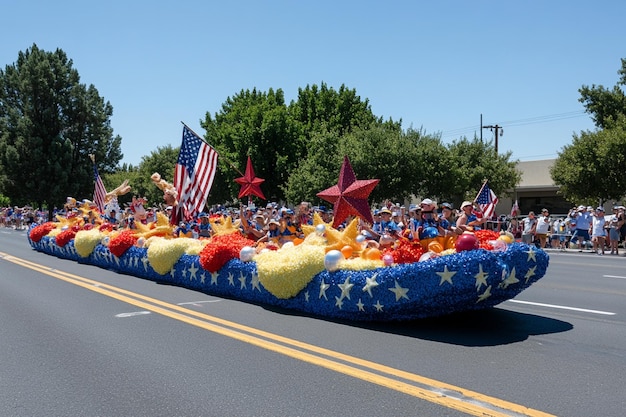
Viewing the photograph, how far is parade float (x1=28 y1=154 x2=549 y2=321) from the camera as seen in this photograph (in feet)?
21.6

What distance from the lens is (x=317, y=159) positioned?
3288 centimetres

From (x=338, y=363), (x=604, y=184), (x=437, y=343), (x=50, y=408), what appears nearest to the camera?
(x=50, y=408)

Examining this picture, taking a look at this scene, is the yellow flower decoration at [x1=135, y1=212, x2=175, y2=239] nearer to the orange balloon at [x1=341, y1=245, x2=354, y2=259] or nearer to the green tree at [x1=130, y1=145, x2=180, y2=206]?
the orange balloon at [x1=341, y1=245, x2=354, y2=259]

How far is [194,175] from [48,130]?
4328 centimetres

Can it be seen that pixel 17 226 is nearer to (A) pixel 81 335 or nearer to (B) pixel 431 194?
(B) pixel 431 194

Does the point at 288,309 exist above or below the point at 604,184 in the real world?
below

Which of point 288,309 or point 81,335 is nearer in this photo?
point 81,335

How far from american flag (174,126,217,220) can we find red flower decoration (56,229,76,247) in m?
6.84

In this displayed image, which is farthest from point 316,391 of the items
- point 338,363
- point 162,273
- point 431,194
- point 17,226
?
point 17,226

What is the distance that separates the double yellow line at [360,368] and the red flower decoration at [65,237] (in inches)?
390

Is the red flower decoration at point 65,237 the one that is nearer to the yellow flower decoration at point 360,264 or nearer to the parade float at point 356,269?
the parade float at point 356,269

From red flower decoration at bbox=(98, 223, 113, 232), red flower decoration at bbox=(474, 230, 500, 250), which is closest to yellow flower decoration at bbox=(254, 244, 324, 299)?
red flower decoration at bbox=(474, 230, 500, 250)

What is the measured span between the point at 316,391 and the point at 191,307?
4598 millimetres

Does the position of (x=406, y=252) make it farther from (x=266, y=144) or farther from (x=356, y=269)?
(x=266, y=144)
